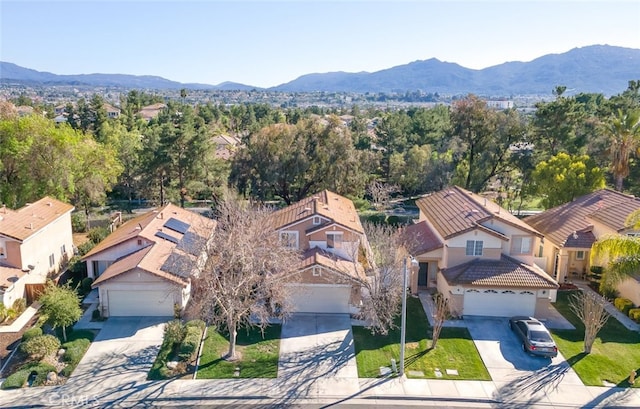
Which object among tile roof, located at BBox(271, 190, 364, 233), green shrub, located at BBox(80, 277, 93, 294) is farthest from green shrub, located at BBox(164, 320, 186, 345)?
tile roof, located at BBox(271, 190, 364, 233)

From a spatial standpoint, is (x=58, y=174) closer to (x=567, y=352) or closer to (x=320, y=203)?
(x=320, y=203)

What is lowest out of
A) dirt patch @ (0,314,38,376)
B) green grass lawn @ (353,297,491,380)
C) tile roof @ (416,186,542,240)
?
Result: dirt patch @ (0,314,38,376)

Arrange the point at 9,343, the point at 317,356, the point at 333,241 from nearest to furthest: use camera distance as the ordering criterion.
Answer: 1. the point at 317,356
2. the point at 9,343
3. the point at 333,241

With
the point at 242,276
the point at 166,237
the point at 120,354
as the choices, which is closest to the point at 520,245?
the point at 242,276

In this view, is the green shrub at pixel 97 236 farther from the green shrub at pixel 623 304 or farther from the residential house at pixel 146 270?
Result: the green shrub at pixel 623 304

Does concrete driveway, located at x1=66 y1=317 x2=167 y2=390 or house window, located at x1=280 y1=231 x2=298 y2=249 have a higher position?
house window, located at x1=280 y1=231 x2=298 y2=249

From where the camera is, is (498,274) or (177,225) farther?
(177,225)

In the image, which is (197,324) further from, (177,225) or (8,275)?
(8,275)

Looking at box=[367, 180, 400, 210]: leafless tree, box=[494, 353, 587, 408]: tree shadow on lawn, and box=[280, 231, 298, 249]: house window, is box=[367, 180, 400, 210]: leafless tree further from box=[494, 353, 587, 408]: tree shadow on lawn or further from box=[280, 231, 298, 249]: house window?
box=[494, 353, 587, 408]: tree shadow on lawn
